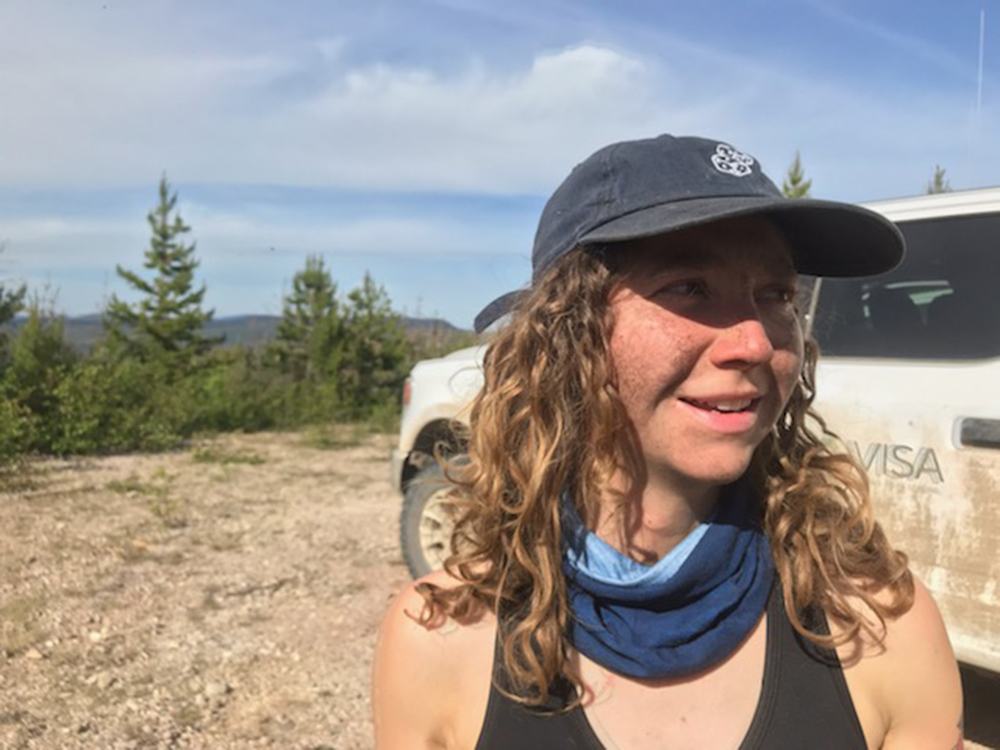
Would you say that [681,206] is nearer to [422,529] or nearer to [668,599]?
[668,599]

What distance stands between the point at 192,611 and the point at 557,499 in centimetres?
384

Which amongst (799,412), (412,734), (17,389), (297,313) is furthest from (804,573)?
(297,313)

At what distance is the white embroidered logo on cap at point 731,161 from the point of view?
1148mm

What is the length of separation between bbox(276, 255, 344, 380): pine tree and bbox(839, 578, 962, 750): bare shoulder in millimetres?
13251

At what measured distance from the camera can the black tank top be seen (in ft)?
3.61

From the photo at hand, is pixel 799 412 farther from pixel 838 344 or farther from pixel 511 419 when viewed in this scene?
pixel 838 344

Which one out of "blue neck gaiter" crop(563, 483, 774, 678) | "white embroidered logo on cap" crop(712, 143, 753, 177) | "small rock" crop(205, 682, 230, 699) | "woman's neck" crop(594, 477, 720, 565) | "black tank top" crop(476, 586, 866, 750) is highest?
"white embroidered logo on cap" crop(712, 143, 753, 177)

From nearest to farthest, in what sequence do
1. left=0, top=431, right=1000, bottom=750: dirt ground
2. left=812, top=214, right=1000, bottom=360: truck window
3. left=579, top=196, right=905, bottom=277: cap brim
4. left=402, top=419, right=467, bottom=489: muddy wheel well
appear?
left=579, top=196, right=905, bottom=277: cap brim, left=812, top=214, right=1000, bottom=360: truck window, left=0, top=431, right=1000, bottom=750: dirt ground, left=402, top=419, right=467, bottom=489: muddy wheel well

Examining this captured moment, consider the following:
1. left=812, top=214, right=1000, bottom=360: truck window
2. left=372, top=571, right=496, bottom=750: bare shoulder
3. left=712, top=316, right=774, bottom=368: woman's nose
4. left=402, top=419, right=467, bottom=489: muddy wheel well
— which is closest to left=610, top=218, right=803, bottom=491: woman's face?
left=712, top=316, right=774, bottom=368: woman's nose

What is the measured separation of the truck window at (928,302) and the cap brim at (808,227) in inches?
73.6

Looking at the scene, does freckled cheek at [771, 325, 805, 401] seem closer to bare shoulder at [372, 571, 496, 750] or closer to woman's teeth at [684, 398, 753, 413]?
woman's teeth at [684, 398, 753, 413]

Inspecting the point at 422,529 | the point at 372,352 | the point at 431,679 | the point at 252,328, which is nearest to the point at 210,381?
the point at 372,352

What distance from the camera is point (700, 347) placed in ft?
3.69

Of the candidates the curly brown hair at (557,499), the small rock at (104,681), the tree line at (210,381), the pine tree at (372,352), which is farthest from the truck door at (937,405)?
the pine tree at (372,352)
